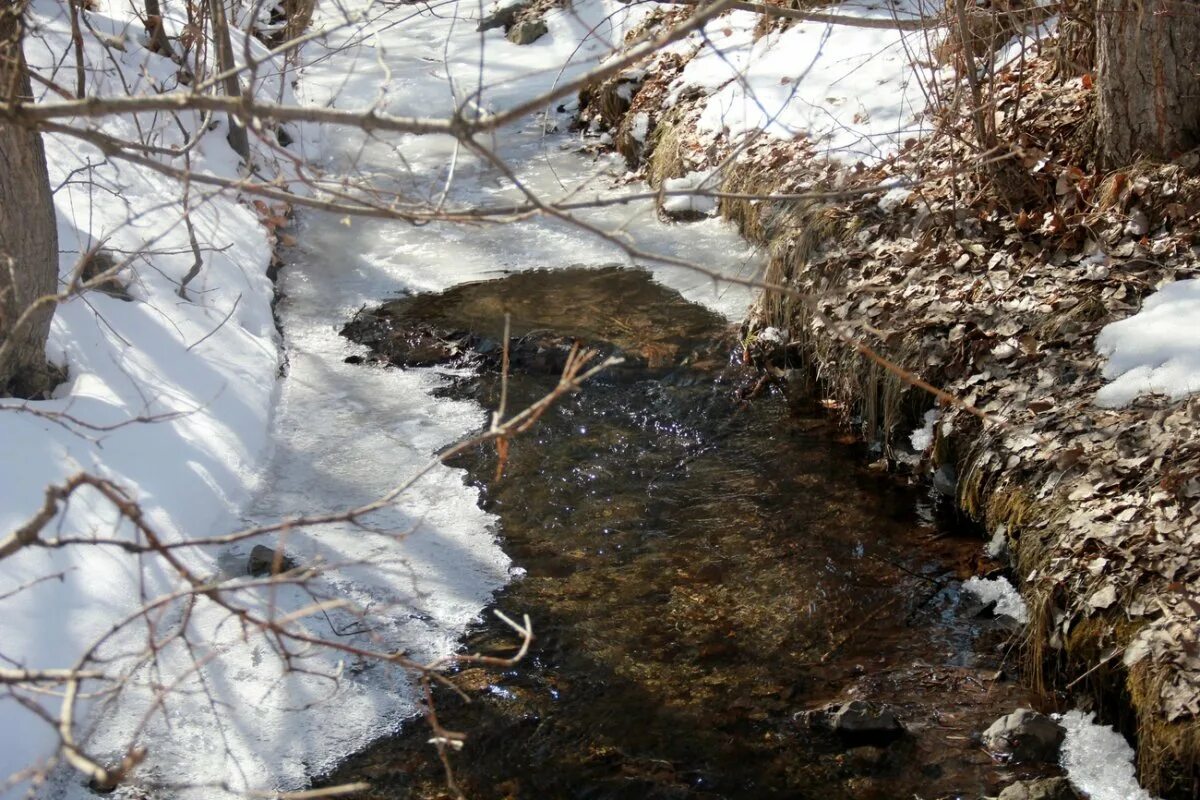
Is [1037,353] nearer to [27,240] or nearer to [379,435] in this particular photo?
[379,435]

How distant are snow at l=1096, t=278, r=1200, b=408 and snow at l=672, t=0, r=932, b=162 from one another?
86.7 inches

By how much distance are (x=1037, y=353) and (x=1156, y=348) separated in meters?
0.54

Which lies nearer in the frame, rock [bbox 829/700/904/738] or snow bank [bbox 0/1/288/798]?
rock [bbox 829/700/904/738]

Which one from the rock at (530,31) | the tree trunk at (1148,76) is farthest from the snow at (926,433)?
the rock at (530,31)

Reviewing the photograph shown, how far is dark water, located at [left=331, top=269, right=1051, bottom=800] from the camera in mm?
3848

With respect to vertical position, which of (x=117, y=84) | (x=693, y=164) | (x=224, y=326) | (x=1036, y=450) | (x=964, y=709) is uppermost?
(x=117, y=84)

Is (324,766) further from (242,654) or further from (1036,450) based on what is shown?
(1036,450)

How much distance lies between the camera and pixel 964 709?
13.2 feet

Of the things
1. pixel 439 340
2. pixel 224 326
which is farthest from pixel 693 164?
pixel 224 326

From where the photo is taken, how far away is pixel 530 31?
1355 centimetres

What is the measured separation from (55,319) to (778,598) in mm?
4227

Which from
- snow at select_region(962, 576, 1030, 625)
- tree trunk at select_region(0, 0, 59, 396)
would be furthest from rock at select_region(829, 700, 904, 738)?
tree trunk at select_region(0, 0, 59, 396)

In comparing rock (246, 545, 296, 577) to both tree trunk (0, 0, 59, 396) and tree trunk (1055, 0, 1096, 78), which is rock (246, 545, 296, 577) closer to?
tree trunk (0, 0, 59, 396)

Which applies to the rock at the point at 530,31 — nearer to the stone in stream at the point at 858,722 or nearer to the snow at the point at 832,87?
the snow at the point at 832,87
